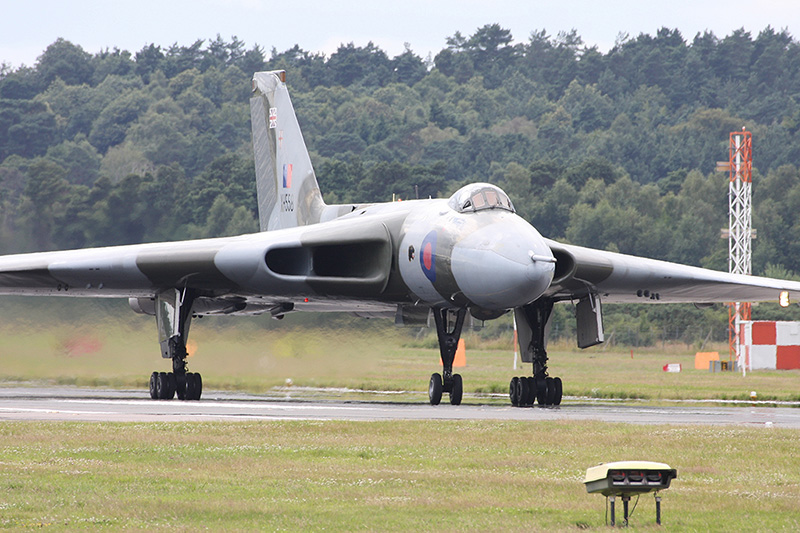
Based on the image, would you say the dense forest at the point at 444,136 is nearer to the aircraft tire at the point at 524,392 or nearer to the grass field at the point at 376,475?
the aircraft tire at the point at 524,392

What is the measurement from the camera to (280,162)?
23.7m

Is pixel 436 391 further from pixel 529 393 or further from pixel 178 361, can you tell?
pixel 178 361

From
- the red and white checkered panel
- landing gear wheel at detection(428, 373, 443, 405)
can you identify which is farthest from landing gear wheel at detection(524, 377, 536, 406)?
the red and white checkered panel

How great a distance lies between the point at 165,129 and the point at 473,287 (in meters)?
81.3

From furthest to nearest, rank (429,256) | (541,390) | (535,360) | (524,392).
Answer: (535,360) < (541,390) < (524,392) < (429,256)

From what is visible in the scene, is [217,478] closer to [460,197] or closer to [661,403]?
[460,197]

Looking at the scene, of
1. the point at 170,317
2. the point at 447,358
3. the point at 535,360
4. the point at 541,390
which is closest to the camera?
the point at 447,358

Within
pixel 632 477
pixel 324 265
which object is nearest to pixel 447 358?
pixel 324 265

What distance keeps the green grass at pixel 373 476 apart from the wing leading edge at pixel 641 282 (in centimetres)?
559

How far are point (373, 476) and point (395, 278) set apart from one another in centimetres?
894

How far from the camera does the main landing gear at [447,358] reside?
1689cm

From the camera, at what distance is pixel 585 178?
78.3 metres

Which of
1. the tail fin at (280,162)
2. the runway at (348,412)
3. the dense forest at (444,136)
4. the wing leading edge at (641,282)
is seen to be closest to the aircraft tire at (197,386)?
the runway at (348,412)

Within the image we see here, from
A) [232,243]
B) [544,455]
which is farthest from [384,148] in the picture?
[544,455]
